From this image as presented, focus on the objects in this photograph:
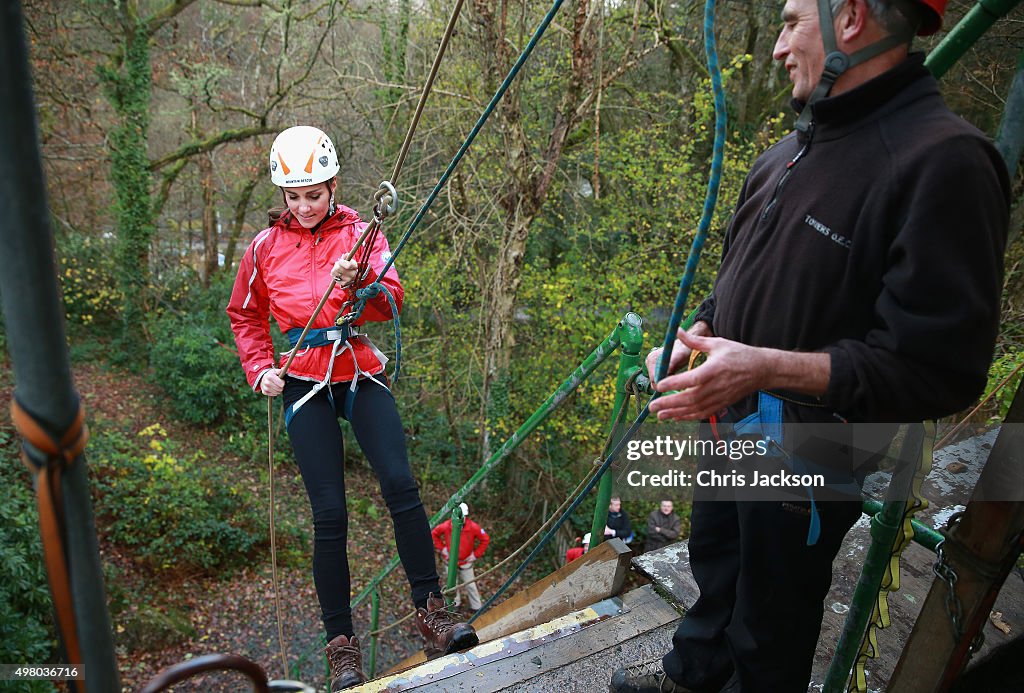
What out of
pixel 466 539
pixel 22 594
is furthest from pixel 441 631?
pixel 22 594

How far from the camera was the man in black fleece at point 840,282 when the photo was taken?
1.18 m

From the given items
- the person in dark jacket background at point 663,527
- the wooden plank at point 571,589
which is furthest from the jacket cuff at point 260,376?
the person in dark jacket background at point 663,527

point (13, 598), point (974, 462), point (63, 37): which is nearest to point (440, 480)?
point (13, 598)

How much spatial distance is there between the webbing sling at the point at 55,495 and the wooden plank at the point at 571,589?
6.30ft

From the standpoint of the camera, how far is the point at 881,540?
1.54m

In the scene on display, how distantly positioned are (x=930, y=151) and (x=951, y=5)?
20.8 feet

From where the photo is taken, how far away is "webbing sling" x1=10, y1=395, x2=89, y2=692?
2.07 ft

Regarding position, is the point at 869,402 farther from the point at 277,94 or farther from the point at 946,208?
the point at 277,94

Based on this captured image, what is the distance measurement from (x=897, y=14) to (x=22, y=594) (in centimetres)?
680

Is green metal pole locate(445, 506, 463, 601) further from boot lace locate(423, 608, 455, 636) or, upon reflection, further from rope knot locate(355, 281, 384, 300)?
rope knot locate(355, 281, 384, 300)

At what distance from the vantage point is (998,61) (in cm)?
608

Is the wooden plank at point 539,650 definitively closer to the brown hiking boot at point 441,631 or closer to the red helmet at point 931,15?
the brown hiking boot at point 441,631

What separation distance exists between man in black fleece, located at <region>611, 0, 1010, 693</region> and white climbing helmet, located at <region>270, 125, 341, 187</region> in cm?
178

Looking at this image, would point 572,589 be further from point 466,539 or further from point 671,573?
point 466,539
